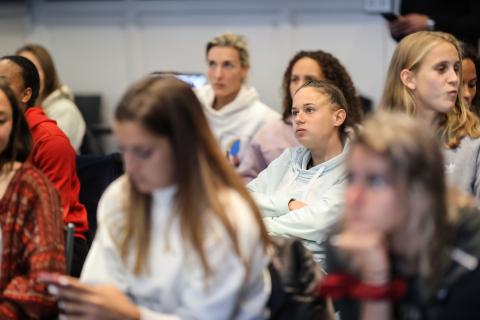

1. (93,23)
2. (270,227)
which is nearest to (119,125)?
(270,227)

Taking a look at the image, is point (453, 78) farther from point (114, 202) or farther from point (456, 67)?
point (114, 202)

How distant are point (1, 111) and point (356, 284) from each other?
1063 millimetres

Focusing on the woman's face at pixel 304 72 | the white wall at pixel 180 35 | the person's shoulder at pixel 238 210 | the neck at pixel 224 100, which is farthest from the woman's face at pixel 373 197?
the white wall at pixel 180 35

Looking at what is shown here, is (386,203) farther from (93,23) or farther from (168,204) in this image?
(93,23)

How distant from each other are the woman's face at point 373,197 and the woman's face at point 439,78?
43.7 inches

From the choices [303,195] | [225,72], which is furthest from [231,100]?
[303,195]

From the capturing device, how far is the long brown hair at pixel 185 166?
1758 mm

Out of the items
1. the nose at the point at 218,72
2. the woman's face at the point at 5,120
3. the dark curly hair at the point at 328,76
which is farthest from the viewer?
the nose at the point at 218,72

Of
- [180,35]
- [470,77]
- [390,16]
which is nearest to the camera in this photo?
[470,77]

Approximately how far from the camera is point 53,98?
3.83 metres

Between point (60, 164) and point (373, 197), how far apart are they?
1.42 metres

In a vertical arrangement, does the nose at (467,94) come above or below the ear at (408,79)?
below

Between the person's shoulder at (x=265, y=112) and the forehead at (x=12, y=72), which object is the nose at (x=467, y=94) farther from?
the forehead at (x=12, y=72)

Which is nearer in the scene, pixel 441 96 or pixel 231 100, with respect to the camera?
pixel 441 96
